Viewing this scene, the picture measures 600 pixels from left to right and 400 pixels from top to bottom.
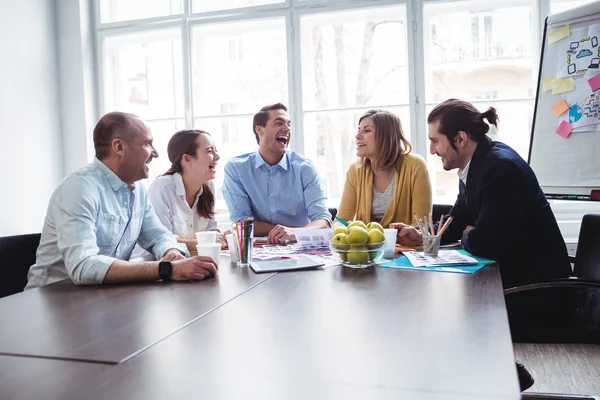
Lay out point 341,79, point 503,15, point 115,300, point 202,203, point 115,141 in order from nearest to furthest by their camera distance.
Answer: point 115,300 < point 115,141 < point 202,203 < point 503,15 < point 341,79

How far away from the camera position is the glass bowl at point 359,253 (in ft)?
5.31

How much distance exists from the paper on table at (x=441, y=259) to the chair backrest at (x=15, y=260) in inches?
52.1

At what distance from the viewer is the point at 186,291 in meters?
1.35

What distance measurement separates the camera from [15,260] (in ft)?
5.84

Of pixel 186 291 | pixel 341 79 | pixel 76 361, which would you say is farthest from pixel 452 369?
pixel 341 79

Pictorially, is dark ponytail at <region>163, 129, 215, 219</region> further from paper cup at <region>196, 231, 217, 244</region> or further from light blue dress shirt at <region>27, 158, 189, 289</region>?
paper cup at <region>196, 231, 217, 244</region>

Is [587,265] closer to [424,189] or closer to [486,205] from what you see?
[486,205]

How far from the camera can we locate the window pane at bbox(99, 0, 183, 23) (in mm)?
4258

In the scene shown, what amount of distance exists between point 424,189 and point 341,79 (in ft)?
5.15

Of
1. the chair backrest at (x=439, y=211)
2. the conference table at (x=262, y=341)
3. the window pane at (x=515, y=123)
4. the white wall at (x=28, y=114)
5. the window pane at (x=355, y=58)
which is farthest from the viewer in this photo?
the window pane at (x=355, y=58)

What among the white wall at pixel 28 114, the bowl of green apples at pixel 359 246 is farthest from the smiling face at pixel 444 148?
the white wall at pixel 28 114

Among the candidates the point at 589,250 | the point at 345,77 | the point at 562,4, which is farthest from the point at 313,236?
the point at 562,4

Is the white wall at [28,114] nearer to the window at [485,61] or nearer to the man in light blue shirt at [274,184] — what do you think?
the man in light blue shirt at [274,184]

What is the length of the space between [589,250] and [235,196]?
179 centimetres
